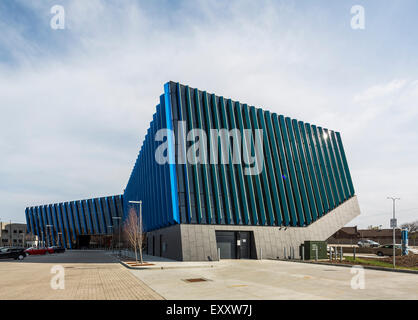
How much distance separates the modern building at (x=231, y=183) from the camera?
108 ft

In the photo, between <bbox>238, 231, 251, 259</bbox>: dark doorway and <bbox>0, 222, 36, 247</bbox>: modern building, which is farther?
<bbox>0, 222, 36, 247</bbox>: modern building

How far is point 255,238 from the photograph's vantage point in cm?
3491

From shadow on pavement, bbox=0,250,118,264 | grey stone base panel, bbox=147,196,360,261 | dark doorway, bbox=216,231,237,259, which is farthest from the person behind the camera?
shadow on pavement, bbox=0,250,118,264

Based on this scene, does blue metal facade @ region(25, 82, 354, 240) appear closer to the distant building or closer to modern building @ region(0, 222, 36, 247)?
the distant building

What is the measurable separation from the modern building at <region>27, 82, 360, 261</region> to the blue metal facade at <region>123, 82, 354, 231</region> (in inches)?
4.2

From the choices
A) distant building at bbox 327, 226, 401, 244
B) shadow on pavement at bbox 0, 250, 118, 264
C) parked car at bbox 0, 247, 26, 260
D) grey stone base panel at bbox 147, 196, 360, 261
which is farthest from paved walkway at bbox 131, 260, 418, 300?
distant building at bbox 327, 226, 401, 244

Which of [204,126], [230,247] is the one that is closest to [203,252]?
[230,247]

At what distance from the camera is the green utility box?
33031 mm

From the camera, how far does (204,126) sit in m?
35.8

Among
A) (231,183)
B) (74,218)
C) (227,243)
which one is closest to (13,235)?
(74,218)

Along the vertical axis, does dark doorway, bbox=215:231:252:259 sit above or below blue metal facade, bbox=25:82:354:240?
below

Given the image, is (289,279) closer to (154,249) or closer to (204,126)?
(204,126)
